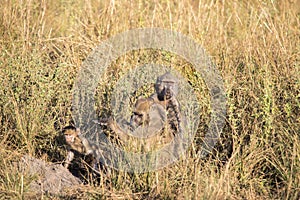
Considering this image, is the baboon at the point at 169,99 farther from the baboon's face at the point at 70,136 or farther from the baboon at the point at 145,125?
the baboon's face at the point at 70,136

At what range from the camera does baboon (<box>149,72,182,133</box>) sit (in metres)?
4.13

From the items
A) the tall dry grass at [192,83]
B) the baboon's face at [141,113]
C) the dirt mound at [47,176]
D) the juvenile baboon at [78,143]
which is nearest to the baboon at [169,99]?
the baboon's face at [141,113]

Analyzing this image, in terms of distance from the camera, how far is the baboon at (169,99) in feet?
13.5

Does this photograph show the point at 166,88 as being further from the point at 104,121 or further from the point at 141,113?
the point at 104,121

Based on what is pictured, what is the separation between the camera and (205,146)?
4.31 metres

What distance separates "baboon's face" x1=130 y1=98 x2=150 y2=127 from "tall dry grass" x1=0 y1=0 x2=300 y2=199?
390mm

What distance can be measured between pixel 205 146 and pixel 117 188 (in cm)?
81

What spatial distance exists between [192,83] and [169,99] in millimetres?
859

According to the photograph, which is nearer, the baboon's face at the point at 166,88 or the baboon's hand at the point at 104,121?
the baboon's face at the point at 166,88

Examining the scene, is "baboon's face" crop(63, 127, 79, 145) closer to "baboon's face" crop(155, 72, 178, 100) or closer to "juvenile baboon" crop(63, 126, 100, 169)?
"juvenile baboon" crop(63, 126, 100, 169)

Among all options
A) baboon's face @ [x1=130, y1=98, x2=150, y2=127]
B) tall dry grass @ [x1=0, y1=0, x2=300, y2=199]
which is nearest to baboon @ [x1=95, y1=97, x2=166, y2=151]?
baboon's face @ [x1=130, y1=98, x2=150, y2=127]

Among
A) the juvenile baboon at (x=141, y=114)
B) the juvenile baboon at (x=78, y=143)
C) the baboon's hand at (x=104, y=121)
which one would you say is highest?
the juvenile baboon at (x=141, y=114)

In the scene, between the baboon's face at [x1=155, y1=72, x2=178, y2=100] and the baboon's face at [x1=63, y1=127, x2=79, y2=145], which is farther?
the baboon's face at [x1=63, y1=127, x2=79, y2=145]

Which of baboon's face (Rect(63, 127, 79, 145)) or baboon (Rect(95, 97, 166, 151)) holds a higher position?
baboon (Rect(95, 97, 166, 151))
